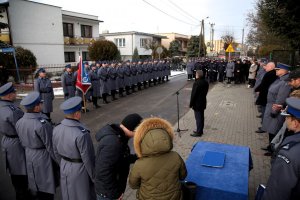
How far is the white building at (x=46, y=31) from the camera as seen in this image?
23016 mm

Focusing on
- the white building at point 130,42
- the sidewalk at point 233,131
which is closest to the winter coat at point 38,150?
the sidewalk at point 233,131

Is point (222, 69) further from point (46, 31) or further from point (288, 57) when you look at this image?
point (46, 31)

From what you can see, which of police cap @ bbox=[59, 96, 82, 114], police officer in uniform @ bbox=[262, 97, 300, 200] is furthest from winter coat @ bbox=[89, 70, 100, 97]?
police officer in uniform @ bbox=[262, 97, 300, 200]

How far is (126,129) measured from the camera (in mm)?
2736

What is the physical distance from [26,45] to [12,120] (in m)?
22.7

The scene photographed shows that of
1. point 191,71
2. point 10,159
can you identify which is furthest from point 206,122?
point 191,71

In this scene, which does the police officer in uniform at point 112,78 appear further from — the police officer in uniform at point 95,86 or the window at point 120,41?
the window at point 120,41

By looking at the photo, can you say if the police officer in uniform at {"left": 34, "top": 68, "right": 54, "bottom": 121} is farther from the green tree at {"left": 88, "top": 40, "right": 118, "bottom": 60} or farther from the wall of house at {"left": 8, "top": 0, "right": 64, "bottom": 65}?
the green tree at {"left": 88, "top": 40, "right": 118, "bottom": 60}

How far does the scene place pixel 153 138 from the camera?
233 cm

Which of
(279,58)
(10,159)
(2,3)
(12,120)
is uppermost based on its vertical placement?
(2,3)

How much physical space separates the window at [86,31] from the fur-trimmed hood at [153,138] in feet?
106

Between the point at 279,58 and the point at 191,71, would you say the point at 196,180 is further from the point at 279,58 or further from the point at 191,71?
the point at 191,71

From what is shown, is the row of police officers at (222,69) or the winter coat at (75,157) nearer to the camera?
the winter coat at (75,157)

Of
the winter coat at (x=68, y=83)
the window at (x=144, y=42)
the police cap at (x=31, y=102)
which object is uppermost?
the window at (x=144, y=42)
